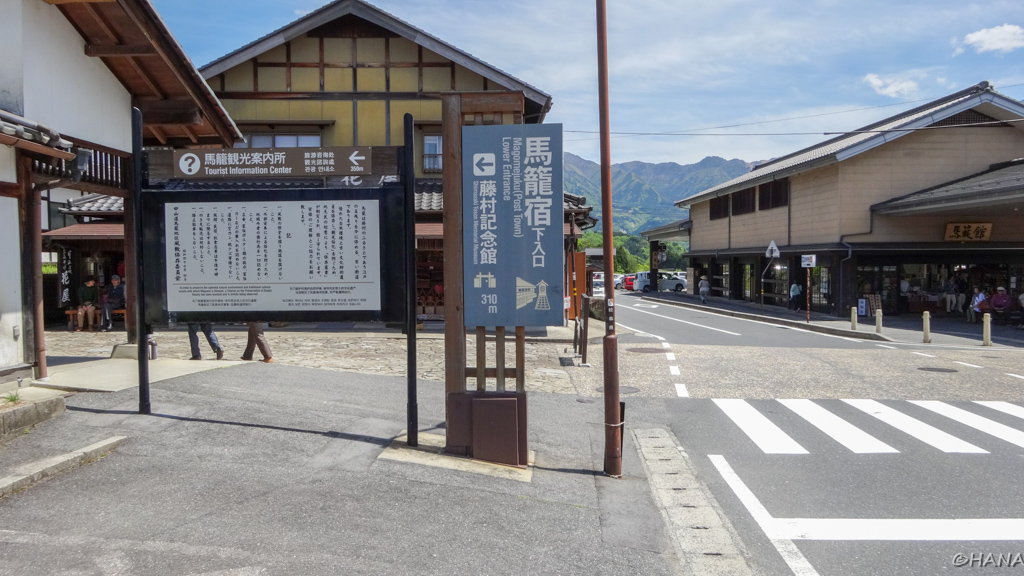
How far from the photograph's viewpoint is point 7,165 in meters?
7.69

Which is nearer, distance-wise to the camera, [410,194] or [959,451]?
[410,194]

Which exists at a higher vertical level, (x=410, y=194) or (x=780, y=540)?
(x=410, y=194)

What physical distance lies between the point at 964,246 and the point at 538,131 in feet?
89.6

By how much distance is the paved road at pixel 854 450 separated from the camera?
16.6ft

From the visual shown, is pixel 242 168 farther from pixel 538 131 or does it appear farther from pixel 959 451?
pixel 959 451

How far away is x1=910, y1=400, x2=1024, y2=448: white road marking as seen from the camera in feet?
27.0

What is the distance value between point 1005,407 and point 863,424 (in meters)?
2.92

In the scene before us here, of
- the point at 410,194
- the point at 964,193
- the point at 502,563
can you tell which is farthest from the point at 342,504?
the point at 964,193

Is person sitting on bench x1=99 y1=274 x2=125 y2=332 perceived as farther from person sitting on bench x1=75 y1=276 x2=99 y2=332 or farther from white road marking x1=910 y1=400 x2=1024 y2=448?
white road marking x1=910 y1=400 x2=1024 y2=448

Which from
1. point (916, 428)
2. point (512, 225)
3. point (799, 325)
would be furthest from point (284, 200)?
point (799, 325)

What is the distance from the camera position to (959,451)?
7.59 meters

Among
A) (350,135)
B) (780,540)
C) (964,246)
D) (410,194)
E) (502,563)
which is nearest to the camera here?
(502,563)

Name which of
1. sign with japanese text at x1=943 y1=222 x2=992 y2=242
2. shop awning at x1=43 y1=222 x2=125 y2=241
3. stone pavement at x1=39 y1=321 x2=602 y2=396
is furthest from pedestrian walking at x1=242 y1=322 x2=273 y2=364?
sign with japanese text at x1=943 y1=222 x2=992 y2=242

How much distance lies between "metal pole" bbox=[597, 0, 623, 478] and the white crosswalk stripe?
90.4 inches
